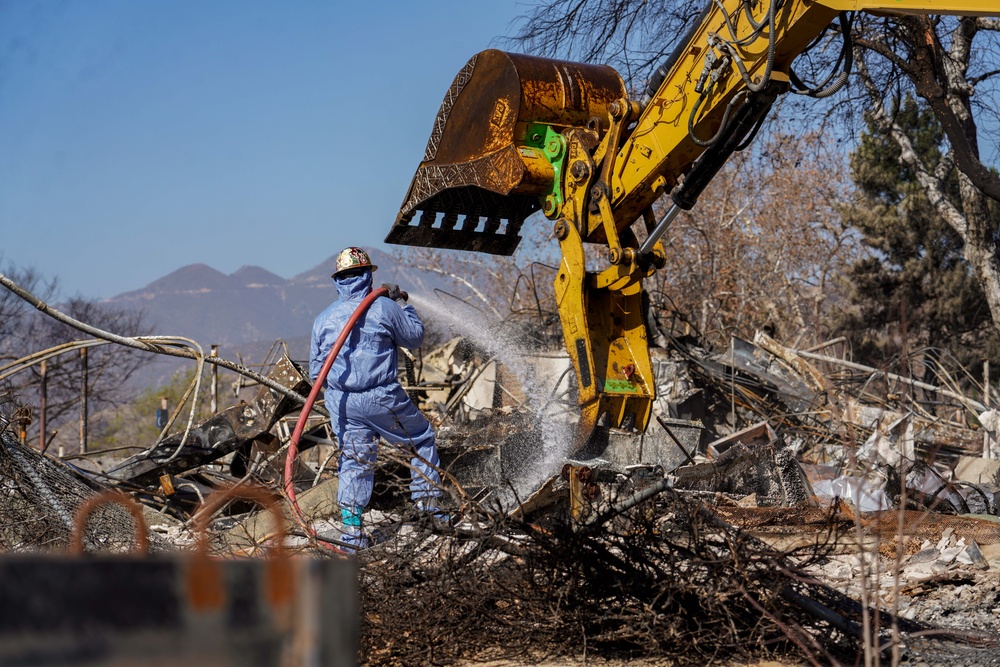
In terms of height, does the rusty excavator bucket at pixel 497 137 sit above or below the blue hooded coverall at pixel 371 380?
above

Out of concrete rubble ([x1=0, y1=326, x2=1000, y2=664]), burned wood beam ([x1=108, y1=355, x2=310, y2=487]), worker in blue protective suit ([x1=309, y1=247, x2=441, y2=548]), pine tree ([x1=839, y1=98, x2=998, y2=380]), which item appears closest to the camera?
concrete rubble ([x1=0, y1=326, x2=1000, y2=664])

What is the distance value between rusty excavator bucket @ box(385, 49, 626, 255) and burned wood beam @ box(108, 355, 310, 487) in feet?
6.62

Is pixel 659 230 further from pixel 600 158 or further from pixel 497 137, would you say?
pixel 497 137

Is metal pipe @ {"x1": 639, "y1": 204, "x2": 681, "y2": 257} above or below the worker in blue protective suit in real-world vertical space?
above

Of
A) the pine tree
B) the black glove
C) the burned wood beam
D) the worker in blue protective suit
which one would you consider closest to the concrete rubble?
the burned wood beam

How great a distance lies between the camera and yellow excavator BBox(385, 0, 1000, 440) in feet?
19.9

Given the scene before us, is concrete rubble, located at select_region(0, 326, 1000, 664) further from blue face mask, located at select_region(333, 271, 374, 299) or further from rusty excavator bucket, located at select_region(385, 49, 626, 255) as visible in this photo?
rusty excavator bucket, located at select_region(385, 49, 626, 255)

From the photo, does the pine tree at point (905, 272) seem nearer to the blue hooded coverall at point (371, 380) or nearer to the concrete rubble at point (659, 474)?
the concrete rubble at point (659, 474)

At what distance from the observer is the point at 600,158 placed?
666cm

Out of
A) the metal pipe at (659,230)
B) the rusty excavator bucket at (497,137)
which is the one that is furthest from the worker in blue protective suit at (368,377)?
the metal pipe at (659,230)

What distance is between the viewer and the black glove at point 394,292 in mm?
7075

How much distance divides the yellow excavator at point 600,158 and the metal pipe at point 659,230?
1cm

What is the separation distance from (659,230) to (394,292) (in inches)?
72.3

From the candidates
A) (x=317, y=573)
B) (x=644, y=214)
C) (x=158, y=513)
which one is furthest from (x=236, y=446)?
(x=317, y=573)
